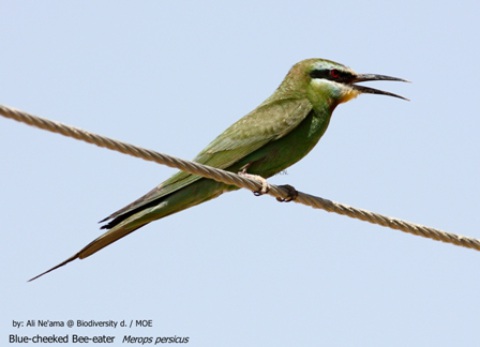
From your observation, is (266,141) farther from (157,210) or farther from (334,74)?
(334,74)

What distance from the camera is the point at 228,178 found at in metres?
4.07

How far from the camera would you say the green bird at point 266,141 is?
5.00 meters

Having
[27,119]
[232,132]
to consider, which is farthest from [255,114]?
[27,119]

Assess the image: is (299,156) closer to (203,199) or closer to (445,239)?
(203,199)

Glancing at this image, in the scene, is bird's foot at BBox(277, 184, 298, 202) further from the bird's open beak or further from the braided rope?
the bird's open beak

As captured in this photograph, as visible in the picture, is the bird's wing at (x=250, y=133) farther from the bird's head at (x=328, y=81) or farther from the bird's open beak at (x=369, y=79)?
the bird's open beak at (x=369, y=79)

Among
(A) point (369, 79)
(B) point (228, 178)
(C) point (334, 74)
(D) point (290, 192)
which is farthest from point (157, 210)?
(A) point (369, 79)

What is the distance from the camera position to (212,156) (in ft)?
18.1

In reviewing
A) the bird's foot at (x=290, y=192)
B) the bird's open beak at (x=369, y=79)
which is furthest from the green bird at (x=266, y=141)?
the bird's foot at (x=290, y=192)

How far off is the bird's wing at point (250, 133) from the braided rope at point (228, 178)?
1.94 ft

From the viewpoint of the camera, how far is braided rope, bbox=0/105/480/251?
3332 mm

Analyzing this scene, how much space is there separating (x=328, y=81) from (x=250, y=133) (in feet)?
2.65

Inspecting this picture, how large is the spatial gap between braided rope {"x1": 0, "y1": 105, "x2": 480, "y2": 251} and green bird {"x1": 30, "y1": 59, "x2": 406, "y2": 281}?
0.56m

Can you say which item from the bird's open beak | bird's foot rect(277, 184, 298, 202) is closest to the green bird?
the bird's open beak
